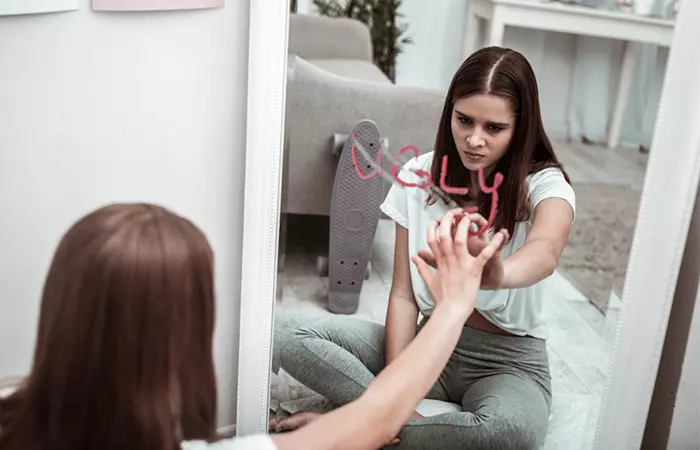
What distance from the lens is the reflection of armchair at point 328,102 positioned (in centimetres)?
88

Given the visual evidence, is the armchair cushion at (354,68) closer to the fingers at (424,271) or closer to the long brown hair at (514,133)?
the long brown hair at (514,133)

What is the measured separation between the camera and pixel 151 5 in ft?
2.71

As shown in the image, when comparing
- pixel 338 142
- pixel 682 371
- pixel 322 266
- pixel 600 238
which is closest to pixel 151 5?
pixel 338 142

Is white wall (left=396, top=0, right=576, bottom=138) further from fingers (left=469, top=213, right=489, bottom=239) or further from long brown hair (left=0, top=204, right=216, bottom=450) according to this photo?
long brown hair (left=0, top=204, right=216, bottom=450)

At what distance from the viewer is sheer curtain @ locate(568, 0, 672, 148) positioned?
885 mm

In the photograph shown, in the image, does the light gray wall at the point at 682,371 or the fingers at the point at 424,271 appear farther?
the light gray wall at the point at 682,371

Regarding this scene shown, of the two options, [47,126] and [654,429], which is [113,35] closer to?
[47,126]

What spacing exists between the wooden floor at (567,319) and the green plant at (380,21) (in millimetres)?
200

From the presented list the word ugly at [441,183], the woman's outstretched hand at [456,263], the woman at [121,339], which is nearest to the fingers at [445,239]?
the woman's outstretched hand at [456,263]

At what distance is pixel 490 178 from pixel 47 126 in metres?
0.46

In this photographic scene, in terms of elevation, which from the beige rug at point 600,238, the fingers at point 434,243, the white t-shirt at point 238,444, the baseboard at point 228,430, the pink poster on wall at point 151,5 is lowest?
the baseboard at point 228,430

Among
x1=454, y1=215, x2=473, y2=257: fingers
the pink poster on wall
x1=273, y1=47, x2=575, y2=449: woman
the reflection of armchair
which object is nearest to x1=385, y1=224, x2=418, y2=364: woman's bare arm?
x1=273, y1=47, x2=575, y2=449: woman

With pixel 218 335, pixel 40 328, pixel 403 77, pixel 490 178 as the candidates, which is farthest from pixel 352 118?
pixel 40 328

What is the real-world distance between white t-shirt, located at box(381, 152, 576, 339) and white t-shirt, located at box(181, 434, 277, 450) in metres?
0.29
